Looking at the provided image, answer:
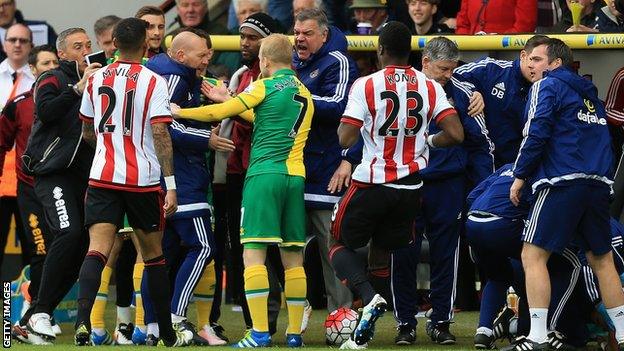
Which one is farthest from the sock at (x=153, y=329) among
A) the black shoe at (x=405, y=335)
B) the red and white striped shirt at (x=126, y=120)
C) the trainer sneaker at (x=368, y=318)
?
the black shoe at (x=405, y=335)

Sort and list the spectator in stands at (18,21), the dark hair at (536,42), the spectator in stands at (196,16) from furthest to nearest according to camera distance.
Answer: the spectator in stands at (18,21), the spectator in stands at (196,16), the dark hair at (536,42)

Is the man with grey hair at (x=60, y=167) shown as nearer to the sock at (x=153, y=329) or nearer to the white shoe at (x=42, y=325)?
the white shoe at (x=42, y=325)

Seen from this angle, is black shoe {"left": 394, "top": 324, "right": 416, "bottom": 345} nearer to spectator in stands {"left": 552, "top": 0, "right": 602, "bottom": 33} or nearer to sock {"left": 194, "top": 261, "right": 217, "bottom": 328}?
sock {"left": 194, "top": 261, "right": 217, "bottom": 328}

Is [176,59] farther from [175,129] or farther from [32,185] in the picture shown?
[32,185]

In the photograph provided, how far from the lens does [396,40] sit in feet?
31.2

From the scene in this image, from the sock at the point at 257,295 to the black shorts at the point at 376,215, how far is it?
1.83 feet

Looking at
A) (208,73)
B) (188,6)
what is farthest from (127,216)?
(188,6)

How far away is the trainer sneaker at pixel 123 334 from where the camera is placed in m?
10.3

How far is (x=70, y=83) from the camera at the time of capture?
34.7 feet

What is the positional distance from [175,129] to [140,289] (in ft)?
3.61

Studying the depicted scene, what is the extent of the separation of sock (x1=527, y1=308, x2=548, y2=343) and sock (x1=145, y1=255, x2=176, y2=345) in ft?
7.46

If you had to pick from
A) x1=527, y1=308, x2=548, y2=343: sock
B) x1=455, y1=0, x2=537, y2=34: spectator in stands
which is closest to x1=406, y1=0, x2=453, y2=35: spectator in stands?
x1=455, y1=0, x2=537, y2=34: spectator in stands

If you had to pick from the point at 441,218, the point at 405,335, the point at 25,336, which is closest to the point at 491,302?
the point at 405,335

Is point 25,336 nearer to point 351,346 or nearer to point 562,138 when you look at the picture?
point 351,346
